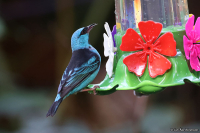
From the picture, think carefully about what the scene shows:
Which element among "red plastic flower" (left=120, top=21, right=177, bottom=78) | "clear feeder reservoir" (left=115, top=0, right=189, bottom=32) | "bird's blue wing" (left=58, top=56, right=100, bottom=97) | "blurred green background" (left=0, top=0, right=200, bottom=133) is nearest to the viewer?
"red plastic flower" (left=120, top=21, right=177, bottom=78)

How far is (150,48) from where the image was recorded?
2.29 metres

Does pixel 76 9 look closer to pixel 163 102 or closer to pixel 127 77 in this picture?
pixel 163 102

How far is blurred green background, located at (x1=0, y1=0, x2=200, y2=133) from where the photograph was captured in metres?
4.80

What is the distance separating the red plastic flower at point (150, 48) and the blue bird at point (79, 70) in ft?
2.09

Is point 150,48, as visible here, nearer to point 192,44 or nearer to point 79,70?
point 192,44

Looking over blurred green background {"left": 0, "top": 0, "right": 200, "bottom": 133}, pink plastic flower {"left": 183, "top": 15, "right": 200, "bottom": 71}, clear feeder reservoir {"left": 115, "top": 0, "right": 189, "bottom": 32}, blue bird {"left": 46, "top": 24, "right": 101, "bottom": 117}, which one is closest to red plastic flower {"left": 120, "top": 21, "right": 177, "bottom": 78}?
pink plastic flower {"left": 183, "top": 15, "right": 200, "bottom": 71}

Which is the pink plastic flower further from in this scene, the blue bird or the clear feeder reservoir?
the blue bird

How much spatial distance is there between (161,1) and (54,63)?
2690 mm

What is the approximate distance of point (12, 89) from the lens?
16.3ft

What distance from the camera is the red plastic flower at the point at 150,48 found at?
219cm

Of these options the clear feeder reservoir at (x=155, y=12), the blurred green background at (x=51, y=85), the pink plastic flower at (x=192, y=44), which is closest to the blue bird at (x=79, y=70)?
the clear feeder reservoir at (x=155, y=12)

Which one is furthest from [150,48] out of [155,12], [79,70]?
[79,70]

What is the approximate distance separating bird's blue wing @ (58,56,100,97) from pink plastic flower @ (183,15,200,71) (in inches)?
41.2

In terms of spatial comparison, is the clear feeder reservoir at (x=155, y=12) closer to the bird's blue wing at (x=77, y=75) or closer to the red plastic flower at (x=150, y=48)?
the red plastic flower at (x=150, y=48)
